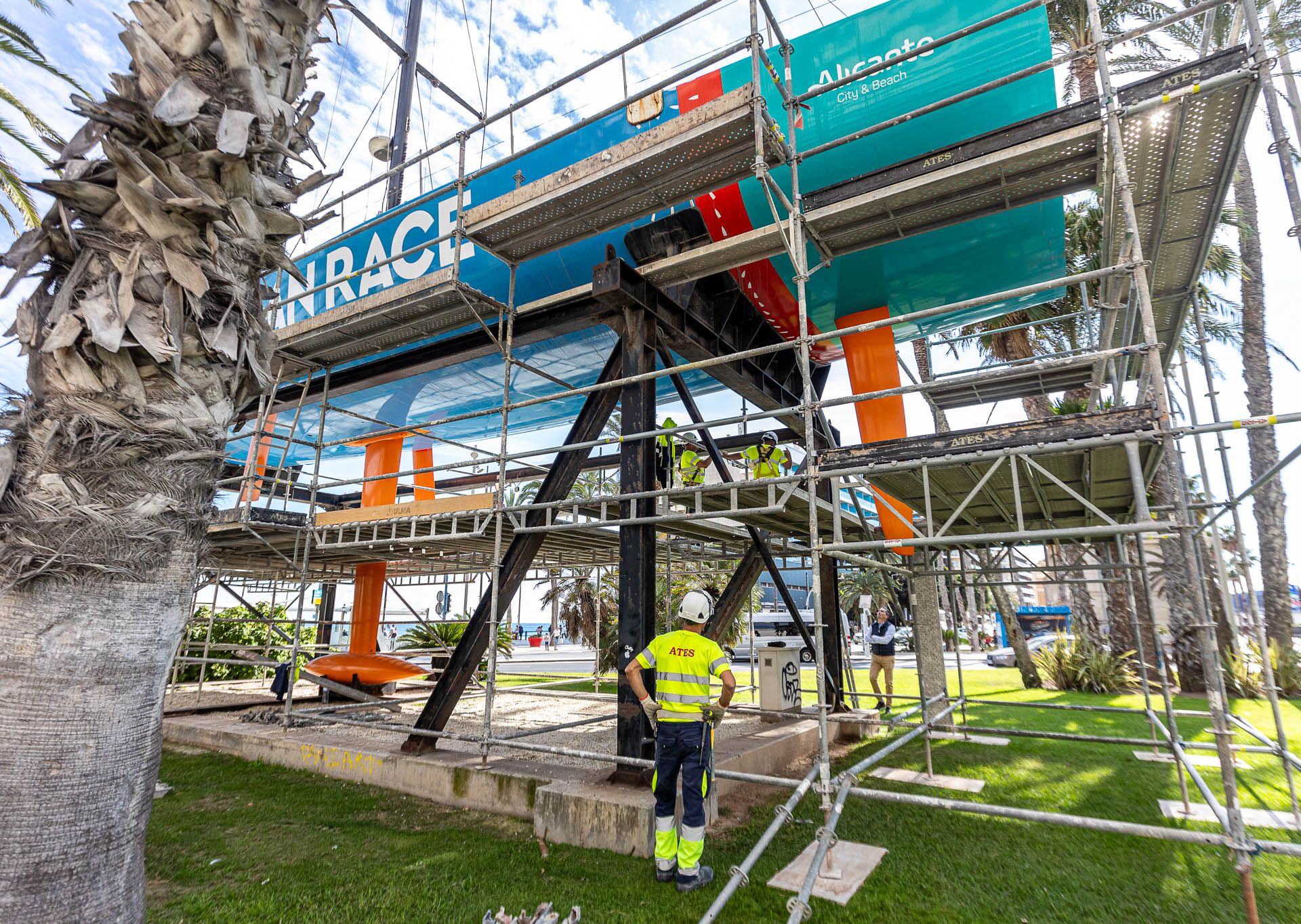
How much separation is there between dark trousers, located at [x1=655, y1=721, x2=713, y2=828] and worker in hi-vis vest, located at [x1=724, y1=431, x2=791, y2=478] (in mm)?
2760

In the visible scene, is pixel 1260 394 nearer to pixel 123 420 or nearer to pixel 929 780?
pixel 929 780

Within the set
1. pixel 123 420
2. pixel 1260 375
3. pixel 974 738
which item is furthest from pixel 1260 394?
pixel 123 420

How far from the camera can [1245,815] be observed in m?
5.89

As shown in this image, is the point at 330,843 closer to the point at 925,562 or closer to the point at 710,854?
the point at 710,854

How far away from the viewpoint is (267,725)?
9461mm

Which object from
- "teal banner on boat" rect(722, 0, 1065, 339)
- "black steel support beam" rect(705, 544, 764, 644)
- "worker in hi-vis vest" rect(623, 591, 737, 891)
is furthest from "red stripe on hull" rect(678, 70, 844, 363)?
"worker in hi-vis vest" rect(623, 591, 737, 891)

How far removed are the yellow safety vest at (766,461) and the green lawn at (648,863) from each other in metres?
3.41

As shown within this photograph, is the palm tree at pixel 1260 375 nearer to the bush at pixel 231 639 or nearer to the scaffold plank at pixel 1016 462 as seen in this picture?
the scaffold plank at pixel 1016 462

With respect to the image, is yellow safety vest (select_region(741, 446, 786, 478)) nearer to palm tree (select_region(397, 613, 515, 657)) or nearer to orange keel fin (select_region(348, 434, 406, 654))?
orange keel fin (select_region(348, 434, 406, 654))

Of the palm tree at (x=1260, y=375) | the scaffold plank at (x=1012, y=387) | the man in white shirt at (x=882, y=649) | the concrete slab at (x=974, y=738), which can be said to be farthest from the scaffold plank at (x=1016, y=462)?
the palm tree at (x=1260, y=375)

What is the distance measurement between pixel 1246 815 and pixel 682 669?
5.55 m

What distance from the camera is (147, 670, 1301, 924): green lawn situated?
4.31 metres

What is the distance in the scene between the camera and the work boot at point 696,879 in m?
Answer: 4.61

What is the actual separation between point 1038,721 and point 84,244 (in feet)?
45.3
